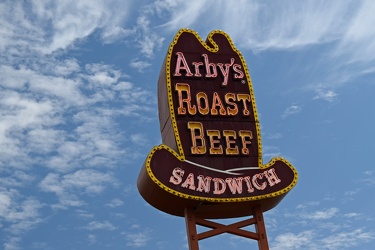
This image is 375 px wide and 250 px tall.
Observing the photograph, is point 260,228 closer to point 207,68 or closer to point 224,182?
point 224,182

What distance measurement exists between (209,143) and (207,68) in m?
3.19

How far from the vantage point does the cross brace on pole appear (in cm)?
2039

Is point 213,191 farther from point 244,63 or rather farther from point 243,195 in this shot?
point 244,63

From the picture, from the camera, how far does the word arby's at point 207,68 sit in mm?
23062

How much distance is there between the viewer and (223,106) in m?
22.9

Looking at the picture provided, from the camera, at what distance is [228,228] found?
2108 centimetres

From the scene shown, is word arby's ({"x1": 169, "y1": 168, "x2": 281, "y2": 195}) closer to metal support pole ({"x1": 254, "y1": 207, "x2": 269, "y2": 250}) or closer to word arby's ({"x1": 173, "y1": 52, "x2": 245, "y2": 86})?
metal support pole ({"x1": 254, "y1": 207, "x2": 269, "y2": 250})

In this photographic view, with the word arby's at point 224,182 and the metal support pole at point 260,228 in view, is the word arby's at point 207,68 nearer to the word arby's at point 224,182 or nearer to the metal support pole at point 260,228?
the word arby's at point 224,182

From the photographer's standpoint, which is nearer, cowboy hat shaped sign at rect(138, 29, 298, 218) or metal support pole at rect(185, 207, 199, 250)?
metal support pole at rect(185, 207, 199, 250)

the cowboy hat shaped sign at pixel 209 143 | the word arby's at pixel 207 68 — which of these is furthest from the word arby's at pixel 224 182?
the word arby's at pixel 207 68

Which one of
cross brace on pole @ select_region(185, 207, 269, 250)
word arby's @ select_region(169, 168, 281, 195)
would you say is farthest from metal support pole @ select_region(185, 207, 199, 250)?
word arby's @ select_region(169, 168, 281, 195)

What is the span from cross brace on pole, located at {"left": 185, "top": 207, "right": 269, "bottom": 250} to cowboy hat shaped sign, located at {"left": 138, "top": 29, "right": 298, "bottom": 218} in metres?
0.38

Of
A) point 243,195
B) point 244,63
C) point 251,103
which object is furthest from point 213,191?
point 244,63

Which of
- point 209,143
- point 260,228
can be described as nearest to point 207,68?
point 209,143
